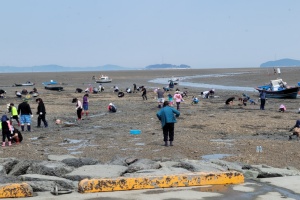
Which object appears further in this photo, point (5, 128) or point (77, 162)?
point (5, 128)

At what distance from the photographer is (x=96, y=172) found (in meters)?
7.97

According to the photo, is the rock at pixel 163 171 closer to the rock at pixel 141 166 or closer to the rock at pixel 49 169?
the rock at pixel 141 166

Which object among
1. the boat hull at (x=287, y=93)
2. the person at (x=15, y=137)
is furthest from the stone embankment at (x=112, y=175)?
the boat hull at (x=287, y=93)

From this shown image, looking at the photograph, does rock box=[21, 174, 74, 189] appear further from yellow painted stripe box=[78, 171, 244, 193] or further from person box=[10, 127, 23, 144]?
person box=[10, 127, 23, 144]

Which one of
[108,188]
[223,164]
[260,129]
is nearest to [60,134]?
[260,129]

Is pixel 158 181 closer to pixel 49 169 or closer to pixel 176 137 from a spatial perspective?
pixel 49 169

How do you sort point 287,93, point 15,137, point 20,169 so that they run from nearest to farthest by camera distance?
1. point 20,169
2. point 15,137
3. point 287,93

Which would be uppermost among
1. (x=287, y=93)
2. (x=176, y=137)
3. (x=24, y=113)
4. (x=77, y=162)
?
(x=24, y=113)

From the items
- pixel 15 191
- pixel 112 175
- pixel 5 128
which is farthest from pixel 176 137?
pixel 15 191

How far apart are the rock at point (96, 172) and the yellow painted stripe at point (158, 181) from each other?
92 centimetres

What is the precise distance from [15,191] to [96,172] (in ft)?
6.05

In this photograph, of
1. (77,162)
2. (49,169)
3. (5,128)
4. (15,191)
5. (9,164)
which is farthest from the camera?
(5,128)

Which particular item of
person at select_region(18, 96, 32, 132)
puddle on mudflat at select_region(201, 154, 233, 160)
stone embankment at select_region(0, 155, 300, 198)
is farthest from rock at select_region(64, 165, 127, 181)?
person at select_region(18, 96, 32, 132)

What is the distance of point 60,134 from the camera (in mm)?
17500
